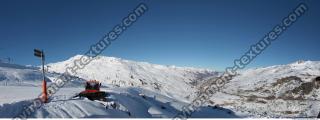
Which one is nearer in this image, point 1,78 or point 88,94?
point 88,94

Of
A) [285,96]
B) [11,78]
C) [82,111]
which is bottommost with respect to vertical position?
[285,96]

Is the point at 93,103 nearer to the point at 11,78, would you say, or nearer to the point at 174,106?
the point at 174,106

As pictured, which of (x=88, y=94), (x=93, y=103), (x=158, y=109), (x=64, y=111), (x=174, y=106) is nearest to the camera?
(x=64, y=111)

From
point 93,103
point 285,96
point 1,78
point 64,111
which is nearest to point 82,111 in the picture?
point 64,111

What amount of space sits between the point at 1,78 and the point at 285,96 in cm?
16811

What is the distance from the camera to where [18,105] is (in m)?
18.2

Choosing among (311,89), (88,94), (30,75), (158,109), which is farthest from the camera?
(311,89)

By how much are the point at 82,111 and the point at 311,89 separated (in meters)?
190

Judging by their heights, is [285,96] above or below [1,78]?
below

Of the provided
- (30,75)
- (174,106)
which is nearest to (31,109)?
(174,106)

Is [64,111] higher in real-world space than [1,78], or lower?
lower

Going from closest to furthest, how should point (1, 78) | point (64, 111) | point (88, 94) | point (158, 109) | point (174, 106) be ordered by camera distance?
point (64, 111) < point (88, 94) < point (158, 109) < point (174, 106) < point (1, 78)

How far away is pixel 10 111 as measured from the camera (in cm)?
1697

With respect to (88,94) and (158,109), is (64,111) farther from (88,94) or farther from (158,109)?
(158,109)
